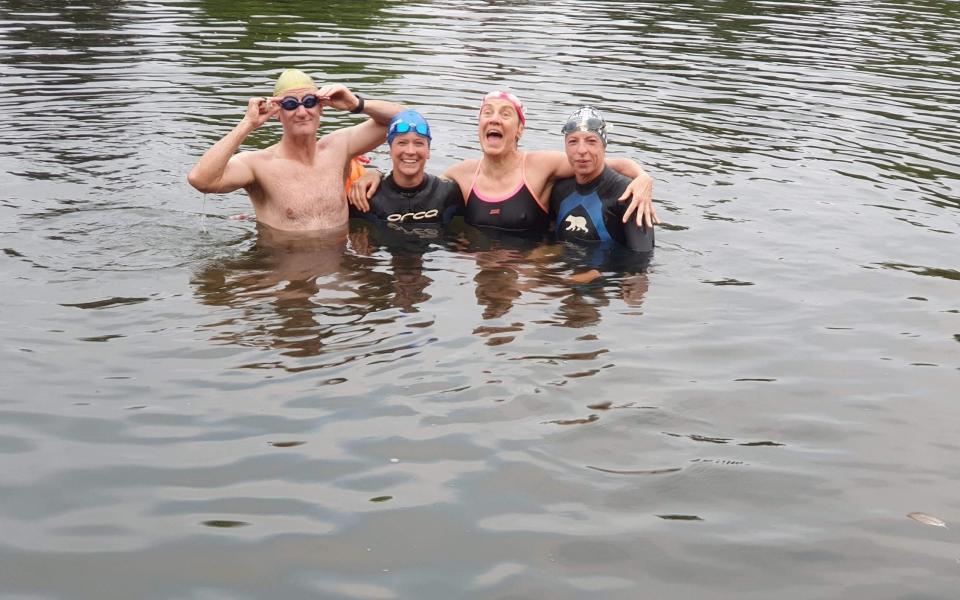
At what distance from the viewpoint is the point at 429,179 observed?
10781 mm

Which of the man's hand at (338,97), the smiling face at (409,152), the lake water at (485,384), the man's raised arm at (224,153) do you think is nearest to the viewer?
the lake water at (485,384)

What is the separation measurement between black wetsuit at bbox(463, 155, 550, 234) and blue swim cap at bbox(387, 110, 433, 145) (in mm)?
866

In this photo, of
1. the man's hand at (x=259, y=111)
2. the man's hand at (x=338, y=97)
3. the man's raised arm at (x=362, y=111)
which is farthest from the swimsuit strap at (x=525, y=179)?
the man's hand at (x=259, y=111)

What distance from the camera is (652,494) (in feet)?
18.2

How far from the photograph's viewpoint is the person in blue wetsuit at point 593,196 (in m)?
10.0

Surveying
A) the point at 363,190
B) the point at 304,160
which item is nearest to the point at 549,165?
the point at 363,190

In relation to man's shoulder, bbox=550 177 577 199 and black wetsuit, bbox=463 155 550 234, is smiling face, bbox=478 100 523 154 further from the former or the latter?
man's shoulder, bbox=550 177 577 199

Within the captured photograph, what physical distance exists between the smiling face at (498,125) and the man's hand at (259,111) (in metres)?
1.96

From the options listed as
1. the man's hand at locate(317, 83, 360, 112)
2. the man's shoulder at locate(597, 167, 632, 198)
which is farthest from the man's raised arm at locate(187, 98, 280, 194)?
the man's shoulder at locate(597, 167, 632, 198)

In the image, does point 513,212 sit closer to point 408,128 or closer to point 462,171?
point 462,171

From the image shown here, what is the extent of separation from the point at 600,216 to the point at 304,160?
9.21 feet

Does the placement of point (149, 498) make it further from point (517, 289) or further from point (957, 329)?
point (957, 329)

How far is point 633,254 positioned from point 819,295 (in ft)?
5.86

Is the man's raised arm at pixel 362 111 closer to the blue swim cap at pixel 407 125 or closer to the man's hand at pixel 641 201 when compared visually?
the blue swim cap at pixel 407 125
